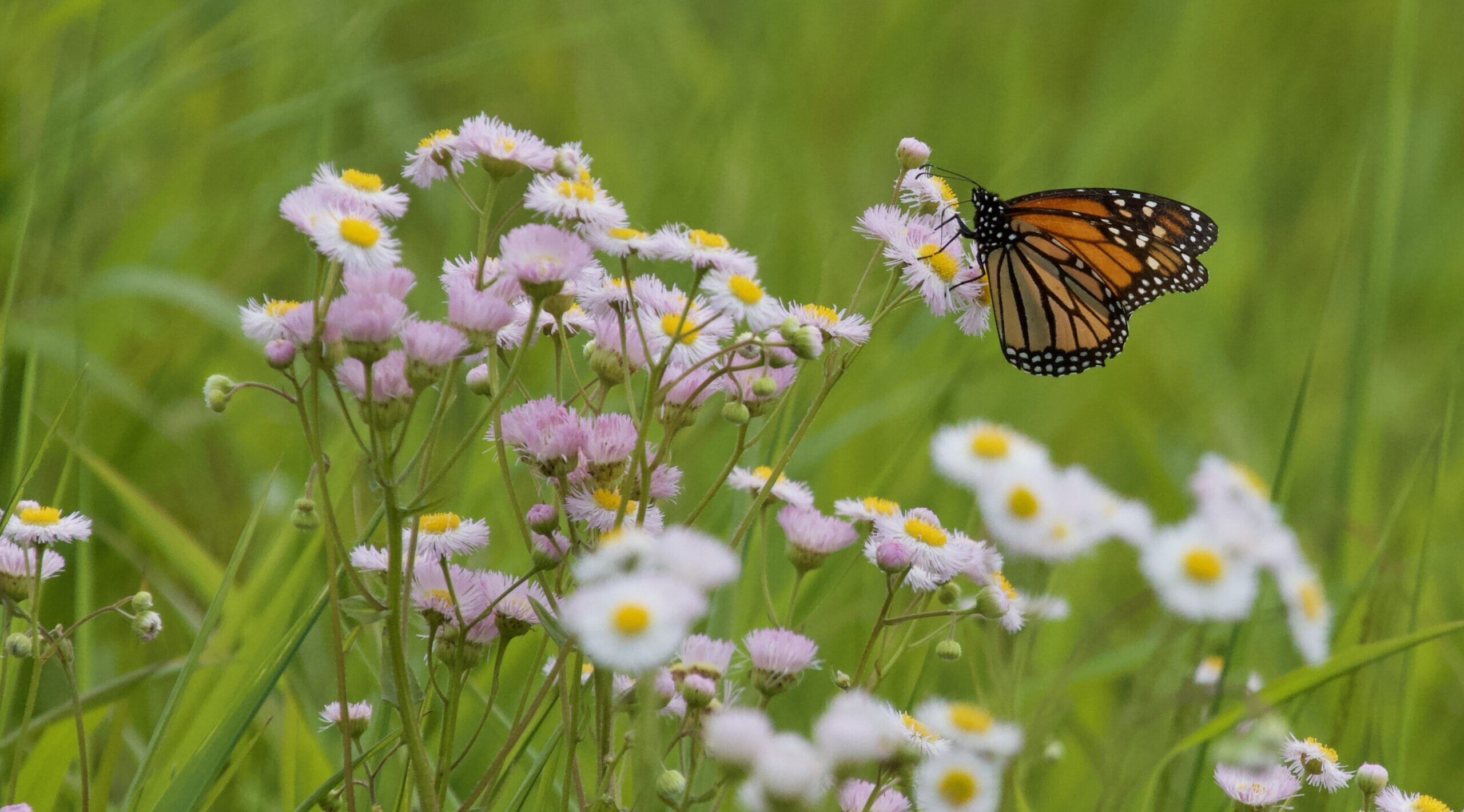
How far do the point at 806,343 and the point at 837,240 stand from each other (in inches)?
54.0

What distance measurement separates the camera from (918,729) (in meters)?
0.86

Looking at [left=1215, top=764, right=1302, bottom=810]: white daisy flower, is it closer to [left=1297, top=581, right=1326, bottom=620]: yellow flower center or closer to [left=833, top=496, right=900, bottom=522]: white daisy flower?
[left=1297, top=581, right=1326, bottom=620]: yellow flower center

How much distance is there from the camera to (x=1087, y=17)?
4.51 meters

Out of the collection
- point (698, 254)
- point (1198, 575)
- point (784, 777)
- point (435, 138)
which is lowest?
point (784, 777)

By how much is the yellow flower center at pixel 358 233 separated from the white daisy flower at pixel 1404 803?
0.85m

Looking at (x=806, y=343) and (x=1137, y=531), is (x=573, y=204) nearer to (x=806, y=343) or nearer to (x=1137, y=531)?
(x=806, y=343)

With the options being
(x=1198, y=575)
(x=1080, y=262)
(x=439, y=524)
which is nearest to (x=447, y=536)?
(x=439, y=524)

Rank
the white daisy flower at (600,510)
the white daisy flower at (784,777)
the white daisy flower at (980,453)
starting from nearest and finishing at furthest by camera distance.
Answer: the white daisy flower at (784,777), the white daisy flower at (980,453), the white daisy flower at (600,510)

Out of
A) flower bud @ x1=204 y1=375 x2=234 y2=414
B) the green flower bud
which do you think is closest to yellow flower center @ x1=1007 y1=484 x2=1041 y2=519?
the green flower bud

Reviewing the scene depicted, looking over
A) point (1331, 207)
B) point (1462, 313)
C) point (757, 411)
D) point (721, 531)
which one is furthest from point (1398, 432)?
point (757, 411)

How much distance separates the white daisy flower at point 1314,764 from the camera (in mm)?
893

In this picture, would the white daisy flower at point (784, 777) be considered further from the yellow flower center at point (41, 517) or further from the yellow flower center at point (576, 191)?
the yellow flower center at point (41, 517)

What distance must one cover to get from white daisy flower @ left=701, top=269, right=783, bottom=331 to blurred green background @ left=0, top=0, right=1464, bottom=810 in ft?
1.15

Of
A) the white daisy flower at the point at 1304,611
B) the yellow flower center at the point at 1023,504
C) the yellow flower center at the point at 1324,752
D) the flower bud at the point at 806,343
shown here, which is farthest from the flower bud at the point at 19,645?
the yellow flower center at the point at 1324,752
